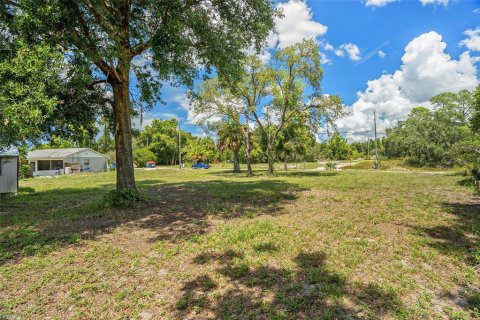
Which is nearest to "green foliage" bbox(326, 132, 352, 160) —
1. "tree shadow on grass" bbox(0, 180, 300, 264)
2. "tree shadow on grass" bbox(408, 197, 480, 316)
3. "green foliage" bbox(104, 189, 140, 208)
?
"tree shadow on grass" bbox(0, 180, 300, 264)

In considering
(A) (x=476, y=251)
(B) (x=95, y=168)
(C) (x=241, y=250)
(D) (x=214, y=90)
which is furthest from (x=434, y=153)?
(B) (x=95, y=168)

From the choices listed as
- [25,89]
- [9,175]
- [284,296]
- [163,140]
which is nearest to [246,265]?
[284,296]

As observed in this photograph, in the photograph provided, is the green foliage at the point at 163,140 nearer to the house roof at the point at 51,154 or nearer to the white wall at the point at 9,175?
the house roof at the point at 51,154

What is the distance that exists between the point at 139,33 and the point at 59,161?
111 ft

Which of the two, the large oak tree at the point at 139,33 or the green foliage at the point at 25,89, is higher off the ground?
the large oak tree at the point at 139,33

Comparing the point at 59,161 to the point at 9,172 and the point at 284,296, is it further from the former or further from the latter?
the point at 284,296

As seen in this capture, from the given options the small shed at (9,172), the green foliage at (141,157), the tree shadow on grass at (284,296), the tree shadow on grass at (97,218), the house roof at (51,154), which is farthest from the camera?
the green foliage at (141,157)

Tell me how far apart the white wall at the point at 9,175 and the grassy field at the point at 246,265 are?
671 centimetres

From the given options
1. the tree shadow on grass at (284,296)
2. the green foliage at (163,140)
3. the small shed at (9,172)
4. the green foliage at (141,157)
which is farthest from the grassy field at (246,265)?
the green foliage at (163,140)

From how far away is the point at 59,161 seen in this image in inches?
1367

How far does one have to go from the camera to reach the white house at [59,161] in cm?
3281

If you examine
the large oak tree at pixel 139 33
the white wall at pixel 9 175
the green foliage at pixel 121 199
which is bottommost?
the green foliage at pixel 121 199

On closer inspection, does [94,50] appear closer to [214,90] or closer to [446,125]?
[214,90]

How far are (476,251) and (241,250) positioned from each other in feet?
12.2
